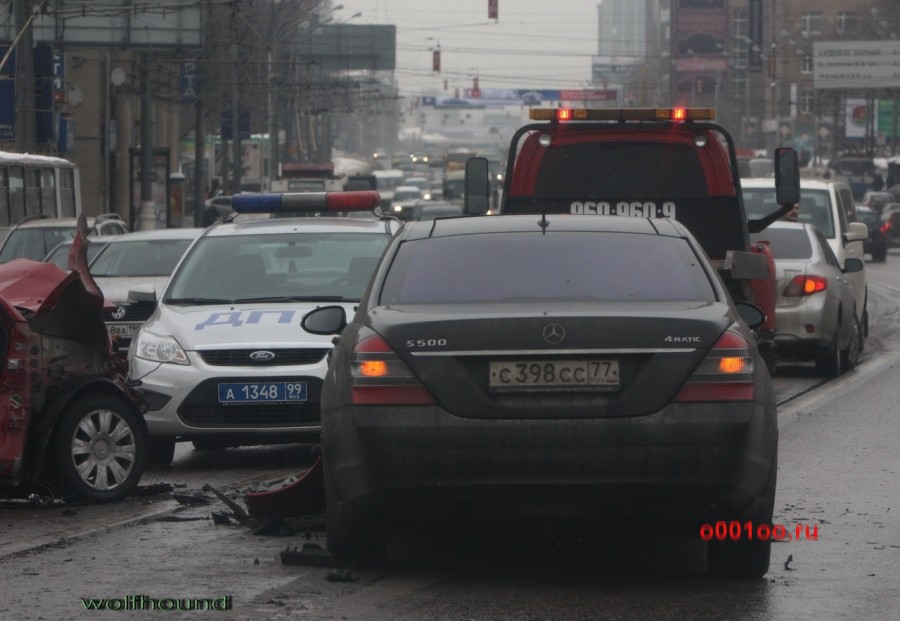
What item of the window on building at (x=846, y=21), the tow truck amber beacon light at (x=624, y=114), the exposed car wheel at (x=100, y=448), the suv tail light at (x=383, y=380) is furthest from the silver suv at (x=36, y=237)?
the window on building at (x=846, y=21)

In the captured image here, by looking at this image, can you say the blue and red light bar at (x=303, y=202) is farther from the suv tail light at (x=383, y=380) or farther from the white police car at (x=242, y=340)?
the suv tail light at (x=383, y=380)

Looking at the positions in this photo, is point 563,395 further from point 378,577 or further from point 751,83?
point 751,83

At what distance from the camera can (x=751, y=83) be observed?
144 m

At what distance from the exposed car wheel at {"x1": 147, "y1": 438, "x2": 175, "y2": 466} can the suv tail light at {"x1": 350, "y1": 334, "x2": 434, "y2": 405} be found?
14.3ft

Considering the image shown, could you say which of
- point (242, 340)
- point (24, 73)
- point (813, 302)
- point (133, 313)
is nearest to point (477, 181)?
point (242, 340)

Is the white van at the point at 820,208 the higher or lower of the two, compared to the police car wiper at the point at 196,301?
lower

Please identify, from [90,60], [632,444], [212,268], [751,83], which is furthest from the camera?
[751,83]

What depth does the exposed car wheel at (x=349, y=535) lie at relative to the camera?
20.4ft

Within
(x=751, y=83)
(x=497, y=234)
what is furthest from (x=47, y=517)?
(x=751, y=83)

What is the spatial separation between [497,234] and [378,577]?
1.43 metres

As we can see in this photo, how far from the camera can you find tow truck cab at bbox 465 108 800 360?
12023 mm

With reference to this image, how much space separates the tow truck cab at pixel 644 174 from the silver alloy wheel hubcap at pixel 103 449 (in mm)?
4526

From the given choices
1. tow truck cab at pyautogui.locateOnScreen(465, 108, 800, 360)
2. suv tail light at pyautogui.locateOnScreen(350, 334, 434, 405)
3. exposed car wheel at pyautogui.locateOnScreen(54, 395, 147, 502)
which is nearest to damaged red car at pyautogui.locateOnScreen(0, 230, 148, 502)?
exposed car wheel at pyautogui.locateOnScreen(54, 395, 147, 502)

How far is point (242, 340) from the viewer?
32.5 ft
